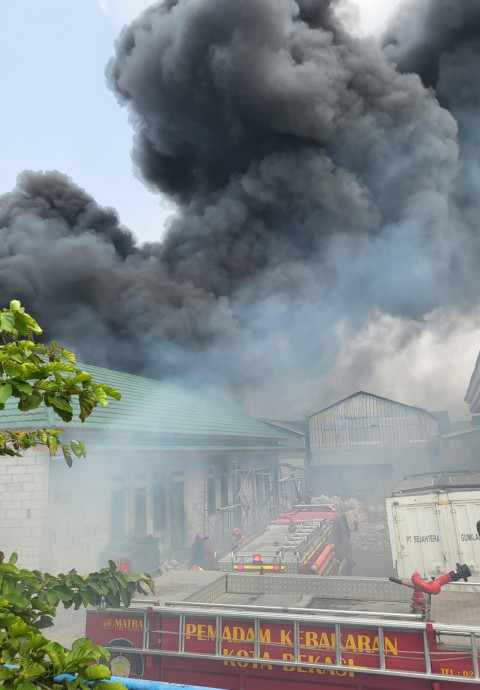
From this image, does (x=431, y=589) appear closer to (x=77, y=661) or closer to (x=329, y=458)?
(x=77, y=661)

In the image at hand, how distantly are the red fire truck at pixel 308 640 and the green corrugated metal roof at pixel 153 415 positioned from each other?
610cm

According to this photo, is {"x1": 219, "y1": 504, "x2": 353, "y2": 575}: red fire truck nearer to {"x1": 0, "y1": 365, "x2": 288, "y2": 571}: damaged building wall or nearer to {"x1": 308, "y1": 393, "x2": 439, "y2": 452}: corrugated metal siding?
{"x1": 0, "y1": 365, "x2": 288, "y2": 571}: damaged building wall

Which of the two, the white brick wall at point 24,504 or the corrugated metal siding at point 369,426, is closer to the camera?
the white brick wall at point 24,504

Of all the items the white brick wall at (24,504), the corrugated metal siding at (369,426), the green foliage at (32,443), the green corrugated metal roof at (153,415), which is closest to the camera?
the green foliage at (32,443)

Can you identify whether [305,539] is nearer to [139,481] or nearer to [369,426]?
[139,481]

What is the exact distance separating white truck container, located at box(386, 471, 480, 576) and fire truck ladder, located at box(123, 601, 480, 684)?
4901 millimetres

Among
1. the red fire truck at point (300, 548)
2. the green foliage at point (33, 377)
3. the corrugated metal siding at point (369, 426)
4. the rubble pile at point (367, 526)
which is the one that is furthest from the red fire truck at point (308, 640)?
the corrugated metal siding at point (369, 426)

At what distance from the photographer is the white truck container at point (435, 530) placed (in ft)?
32.3

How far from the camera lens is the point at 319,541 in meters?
10.7

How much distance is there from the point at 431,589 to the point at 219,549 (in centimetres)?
1313

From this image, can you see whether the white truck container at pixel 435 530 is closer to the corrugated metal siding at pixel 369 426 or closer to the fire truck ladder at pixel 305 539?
the fire truck ladder at pixel 305 539

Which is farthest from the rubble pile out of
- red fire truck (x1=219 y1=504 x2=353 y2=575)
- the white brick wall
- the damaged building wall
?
the white brick wall

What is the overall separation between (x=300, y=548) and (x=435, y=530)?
9.62 feet

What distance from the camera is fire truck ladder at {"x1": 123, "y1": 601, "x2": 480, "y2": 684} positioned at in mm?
4793
